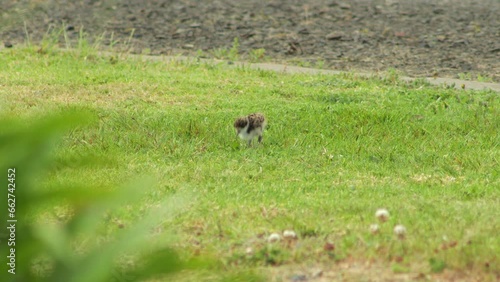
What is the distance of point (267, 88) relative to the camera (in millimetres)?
8828

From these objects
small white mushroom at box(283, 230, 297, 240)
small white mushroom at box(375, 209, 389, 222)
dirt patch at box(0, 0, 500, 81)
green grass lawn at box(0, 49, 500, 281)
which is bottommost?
dirt patch at box(0, 0, 500, 81)

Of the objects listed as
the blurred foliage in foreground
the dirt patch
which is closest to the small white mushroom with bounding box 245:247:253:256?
the blurred foliage in foreground

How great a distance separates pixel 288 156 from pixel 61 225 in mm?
5474

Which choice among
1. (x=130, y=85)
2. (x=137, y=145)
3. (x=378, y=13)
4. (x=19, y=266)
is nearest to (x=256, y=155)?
(x=137, y=145)

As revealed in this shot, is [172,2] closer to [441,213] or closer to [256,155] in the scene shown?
[256,155]

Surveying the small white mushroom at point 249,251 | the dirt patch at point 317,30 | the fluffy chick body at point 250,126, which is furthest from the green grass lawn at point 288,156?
the dirt patch at point 317,30

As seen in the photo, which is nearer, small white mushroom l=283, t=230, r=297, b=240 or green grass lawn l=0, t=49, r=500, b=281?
green grass lawn l=0, t=49, r=500, b=281

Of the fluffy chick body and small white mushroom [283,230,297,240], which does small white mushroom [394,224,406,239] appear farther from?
the fluffy chick body

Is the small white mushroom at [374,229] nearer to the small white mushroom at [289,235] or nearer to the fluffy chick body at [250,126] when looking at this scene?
the small white mushroom at [289,235]

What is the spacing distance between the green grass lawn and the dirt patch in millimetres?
1171

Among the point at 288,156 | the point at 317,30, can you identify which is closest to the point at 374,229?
the point at 288,156

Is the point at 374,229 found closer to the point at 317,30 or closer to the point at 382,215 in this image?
the point at 382,215

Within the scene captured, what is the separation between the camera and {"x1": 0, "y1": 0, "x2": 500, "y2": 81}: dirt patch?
10617 millimetres

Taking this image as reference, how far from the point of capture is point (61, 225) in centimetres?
123
